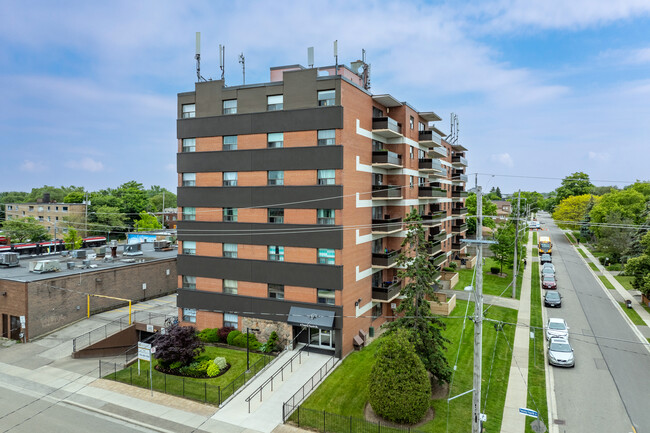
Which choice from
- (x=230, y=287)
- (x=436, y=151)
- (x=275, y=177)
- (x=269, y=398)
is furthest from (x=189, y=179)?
(x=436, y=151)

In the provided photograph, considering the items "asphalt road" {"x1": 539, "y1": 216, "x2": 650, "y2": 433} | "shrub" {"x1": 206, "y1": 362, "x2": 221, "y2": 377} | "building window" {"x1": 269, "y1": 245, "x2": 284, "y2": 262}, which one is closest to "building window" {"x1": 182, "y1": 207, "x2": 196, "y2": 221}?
"building window" {"x1": 269, "y1": 245, "x2": 284, "y2": 262}

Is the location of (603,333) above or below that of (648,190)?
below

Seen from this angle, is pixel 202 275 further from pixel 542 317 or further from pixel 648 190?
pixel 648 190

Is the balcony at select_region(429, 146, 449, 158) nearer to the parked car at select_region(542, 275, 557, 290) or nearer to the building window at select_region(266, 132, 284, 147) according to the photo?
the parked car at select_region(542, 275, 557, 290)

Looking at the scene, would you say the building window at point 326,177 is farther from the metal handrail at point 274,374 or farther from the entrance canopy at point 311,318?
the metal handrail at point 274,374

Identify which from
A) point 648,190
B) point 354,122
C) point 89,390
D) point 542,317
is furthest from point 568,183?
point 89,390
